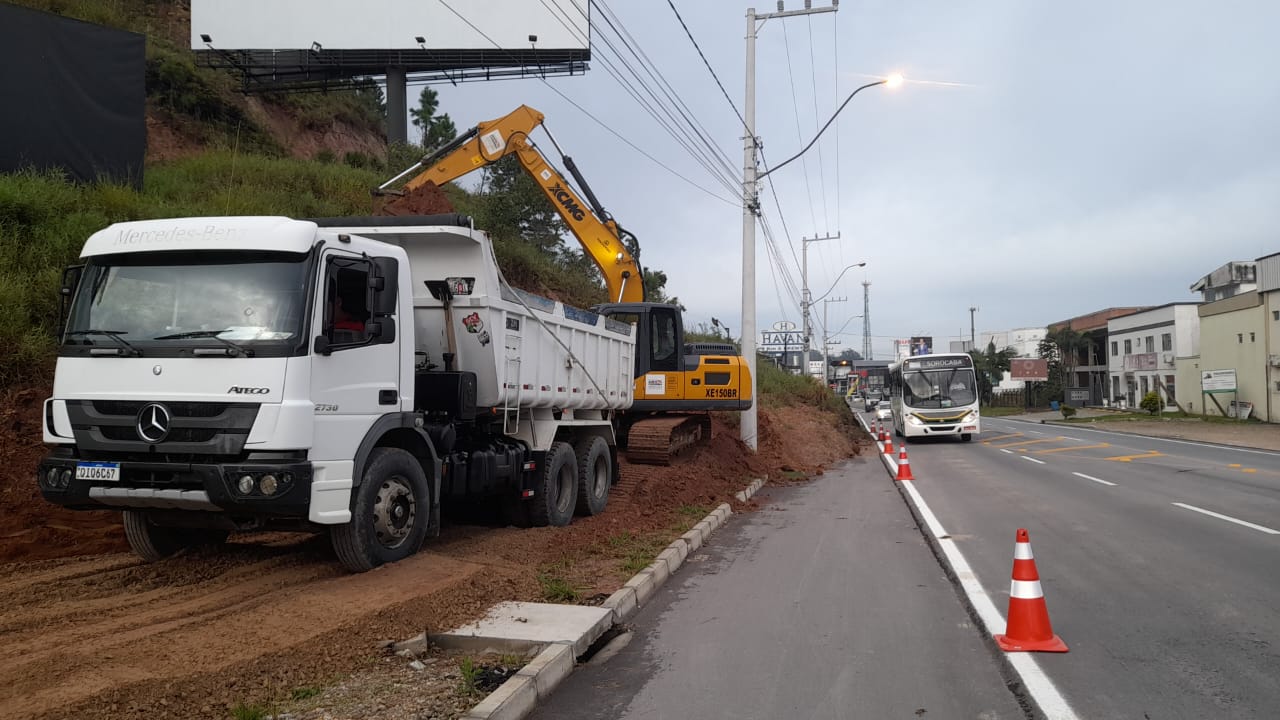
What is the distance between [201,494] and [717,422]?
Answer: 1510 cm

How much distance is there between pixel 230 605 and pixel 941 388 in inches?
1070

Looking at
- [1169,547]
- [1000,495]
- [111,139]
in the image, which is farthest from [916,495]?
[111,139]

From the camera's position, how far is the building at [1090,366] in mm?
75438

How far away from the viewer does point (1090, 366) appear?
79.1 m

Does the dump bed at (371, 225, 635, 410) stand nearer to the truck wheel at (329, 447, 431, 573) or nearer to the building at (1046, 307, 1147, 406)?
the truck wheel at (329, 447, 431, 573)

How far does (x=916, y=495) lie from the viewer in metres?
14.5

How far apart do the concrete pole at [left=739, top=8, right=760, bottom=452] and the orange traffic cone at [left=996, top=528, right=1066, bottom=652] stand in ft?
Result: 41.3

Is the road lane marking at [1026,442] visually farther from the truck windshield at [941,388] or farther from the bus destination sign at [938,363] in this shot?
the bus destination sign at [938,363]

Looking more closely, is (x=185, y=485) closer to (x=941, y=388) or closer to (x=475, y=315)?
(x=475, y=315)

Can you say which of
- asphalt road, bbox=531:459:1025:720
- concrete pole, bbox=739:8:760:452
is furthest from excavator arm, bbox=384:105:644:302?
asphalt road, bbox=531:459:1025:720

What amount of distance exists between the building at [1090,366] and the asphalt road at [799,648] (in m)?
74.9

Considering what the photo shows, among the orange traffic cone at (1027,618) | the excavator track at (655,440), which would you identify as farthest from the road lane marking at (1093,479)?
the orange traffic cone at (1027,618)

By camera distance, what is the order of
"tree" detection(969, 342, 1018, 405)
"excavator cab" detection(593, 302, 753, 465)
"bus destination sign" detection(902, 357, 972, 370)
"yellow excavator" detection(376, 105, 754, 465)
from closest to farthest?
"excavator cab" detection(593, 302, 753, 465) < "yellow excavator" detection(376, 105, 754, 465) < "bus destination sign" detection(902, 357, 972, 370) < "tree" detection(969, 342, 1018, 405)

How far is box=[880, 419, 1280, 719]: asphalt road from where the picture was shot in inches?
194
